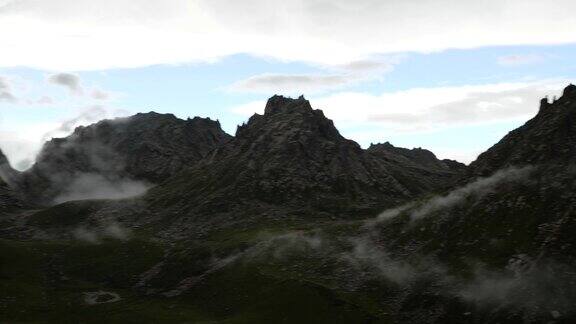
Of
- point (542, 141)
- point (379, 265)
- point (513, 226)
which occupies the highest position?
point (542, 141)

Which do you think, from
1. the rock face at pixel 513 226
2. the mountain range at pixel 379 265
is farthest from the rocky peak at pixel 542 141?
the mountain range at pixel 379 265

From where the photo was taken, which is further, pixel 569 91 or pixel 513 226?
pixel 569 91

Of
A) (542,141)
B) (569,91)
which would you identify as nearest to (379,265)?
(542,141)

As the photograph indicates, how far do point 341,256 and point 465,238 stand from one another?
33.3 metres

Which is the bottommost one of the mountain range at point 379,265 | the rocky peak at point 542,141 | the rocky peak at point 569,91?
the mountain range at point 379,265

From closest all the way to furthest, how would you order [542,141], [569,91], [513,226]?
1. [513,226]
2. [542,141]
3. [569,91]

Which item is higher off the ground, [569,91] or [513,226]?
[569,91]

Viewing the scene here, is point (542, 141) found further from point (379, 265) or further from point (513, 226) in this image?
point (379, 265)

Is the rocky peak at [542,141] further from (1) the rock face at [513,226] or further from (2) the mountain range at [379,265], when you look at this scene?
(2) the mountain range at [379,265]

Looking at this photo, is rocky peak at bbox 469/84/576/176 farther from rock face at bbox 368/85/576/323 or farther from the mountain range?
the mountain range

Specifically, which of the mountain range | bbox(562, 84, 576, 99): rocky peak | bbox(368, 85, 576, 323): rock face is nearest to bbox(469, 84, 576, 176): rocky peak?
bbox(562, 84, 576, 99): rocky peak

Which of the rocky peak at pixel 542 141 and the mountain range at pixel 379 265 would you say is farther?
the rocky peak at pixel 542 141

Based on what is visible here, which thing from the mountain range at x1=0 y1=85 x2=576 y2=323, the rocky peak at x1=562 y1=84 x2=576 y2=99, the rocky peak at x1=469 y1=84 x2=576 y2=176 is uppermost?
the rocky peak at x1=562 y1=84 x2=576 y2=99

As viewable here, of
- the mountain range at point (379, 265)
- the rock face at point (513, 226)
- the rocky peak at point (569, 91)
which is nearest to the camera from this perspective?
the rock face at point (513, 226)
